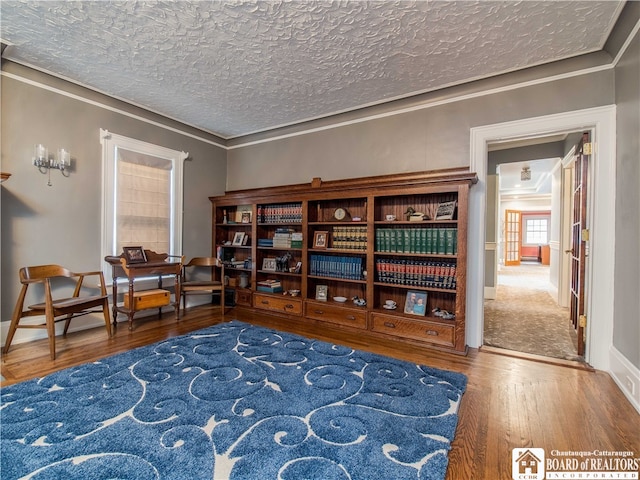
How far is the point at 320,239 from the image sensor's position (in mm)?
3932

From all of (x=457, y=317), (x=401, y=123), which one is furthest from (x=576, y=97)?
(x=457, y=317)

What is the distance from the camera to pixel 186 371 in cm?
236

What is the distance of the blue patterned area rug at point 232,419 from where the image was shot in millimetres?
1396

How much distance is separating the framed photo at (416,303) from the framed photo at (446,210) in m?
0.84

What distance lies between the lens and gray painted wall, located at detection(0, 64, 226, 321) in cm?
291

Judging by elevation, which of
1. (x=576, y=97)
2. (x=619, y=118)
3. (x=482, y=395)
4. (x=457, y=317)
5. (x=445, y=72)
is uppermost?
(x=445, y=72)

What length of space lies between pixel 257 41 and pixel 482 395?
3.19m

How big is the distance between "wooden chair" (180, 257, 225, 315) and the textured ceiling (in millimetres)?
2156

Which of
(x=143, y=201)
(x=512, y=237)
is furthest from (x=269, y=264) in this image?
(x=512, y=237)

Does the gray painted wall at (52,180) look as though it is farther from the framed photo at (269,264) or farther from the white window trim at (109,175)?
the framed photo at (269,264)

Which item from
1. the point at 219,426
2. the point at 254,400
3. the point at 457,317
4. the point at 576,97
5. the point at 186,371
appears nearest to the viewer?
the point at 219,426

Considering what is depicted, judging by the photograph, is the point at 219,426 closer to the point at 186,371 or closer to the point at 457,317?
the point at 186,371

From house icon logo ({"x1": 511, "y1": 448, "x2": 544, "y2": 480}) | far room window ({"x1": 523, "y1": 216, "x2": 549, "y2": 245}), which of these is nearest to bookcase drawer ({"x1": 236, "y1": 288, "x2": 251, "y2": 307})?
house icon logo ({"x1": 511, "y1": 448, "x2": 544, "y2": 480})

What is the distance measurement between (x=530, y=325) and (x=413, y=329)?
1.94 metres
